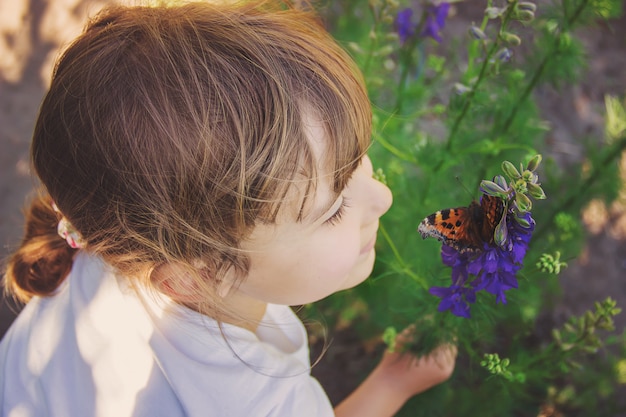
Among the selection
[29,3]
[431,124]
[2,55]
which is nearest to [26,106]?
[2,55]

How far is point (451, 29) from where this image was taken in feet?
11.2

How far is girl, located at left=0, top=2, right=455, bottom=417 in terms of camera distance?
1.03 meters

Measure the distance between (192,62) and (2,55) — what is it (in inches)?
99.3

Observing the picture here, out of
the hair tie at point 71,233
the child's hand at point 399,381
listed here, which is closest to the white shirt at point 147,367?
the hair tie at point 71,233

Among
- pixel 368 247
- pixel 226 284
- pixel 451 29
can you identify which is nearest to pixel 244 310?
pixel 226 284

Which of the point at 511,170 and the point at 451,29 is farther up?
the point at 511,170

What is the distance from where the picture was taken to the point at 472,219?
1.06 metres

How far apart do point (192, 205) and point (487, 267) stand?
0.55 metres

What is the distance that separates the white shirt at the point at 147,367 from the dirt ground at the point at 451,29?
1.14 m

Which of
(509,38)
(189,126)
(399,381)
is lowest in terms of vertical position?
(399,381)

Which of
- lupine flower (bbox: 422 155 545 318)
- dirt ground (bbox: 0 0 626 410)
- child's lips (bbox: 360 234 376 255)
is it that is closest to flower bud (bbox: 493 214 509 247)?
lupine flower (bbox: 422 155 545 318)

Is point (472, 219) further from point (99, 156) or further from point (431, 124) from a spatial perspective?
point (431, 124)

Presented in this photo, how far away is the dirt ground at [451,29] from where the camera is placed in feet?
8.54

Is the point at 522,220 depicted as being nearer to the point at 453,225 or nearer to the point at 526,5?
the point at 453,225
